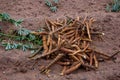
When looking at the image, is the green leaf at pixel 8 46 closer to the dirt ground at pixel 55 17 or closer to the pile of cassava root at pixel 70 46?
the dirt ground at pixel 55 17

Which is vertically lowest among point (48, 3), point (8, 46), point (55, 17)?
point (8, 46)

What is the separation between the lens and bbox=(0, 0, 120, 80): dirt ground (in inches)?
148

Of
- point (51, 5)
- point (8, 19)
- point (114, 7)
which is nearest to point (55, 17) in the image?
point (51, 5)

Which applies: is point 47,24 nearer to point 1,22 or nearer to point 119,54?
point 1,22

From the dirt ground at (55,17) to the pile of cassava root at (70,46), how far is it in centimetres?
8

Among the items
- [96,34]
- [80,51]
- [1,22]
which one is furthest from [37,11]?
[80,51]

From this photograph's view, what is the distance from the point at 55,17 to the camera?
4.96 meters

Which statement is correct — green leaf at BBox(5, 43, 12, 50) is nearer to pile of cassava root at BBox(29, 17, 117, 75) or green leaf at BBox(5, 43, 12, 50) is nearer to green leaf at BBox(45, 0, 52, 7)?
pile of cassava root at BBox(29, 17, 117, 75)

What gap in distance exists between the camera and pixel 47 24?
14.8 ft

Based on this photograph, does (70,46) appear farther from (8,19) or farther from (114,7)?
(114,7)

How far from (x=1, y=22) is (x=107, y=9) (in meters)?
1.70

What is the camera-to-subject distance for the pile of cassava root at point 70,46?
3906mm

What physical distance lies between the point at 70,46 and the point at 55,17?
3.30ft

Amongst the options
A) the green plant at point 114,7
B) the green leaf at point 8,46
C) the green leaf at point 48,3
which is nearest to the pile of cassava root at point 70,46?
the green leaf at point 8,46
